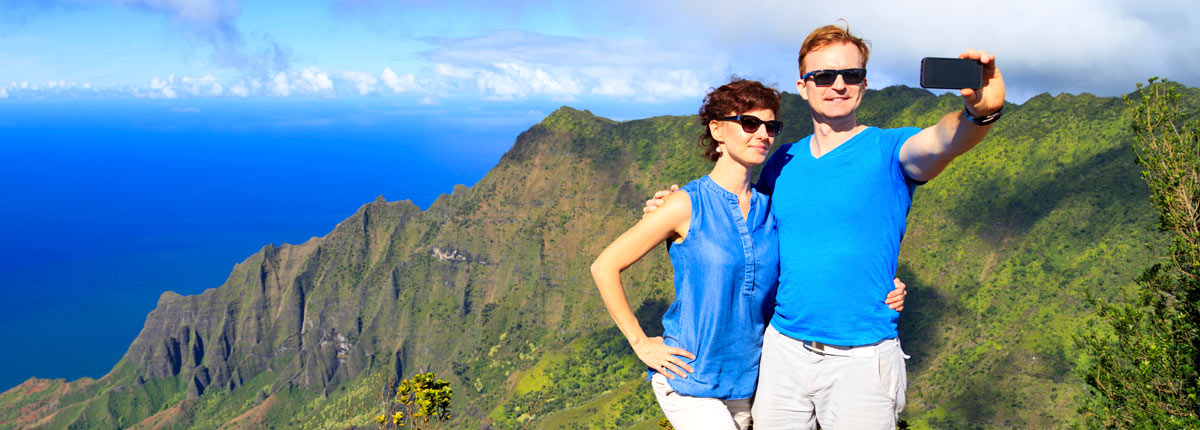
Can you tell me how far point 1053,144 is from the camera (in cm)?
9494

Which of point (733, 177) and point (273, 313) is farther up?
point (733, 177)

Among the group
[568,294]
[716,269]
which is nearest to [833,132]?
[716,269]

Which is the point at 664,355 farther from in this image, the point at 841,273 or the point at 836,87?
the point at 836,87

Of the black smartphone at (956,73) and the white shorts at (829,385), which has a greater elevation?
the black smartphone at (956,73)

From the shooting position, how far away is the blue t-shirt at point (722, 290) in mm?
5414

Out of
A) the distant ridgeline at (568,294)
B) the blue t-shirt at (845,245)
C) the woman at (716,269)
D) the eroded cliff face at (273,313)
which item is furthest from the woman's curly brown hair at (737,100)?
the eroded cliff face at (273,313)

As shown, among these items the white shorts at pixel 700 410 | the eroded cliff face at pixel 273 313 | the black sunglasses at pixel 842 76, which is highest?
the black sunglasses at pixel 842 76

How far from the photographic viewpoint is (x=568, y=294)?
425 feet

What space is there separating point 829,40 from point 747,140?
115 centimetres

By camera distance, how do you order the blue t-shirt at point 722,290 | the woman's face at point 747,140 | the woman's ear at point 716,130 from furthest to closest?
1. the woman's ear at point 716,130
2. the woman's face at point 747,140
3. the blue t-shirt at point 722,290

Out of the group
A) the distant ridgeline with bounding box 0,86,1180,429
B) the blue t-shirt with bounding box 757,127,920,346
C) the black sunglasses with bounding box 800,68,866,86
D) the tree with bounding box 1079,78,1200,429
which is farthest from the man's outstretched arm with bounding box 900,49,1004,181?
the distant ridgeline with bounding box 0,86,1180,429

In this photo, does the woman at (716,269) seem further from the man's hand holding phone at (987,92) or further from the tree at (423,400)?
the tree at (423,400)

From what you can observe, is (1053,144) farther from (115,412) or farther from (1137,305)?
(115,412)

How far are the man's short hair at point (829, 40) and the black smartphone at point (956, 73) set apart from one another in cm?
116
